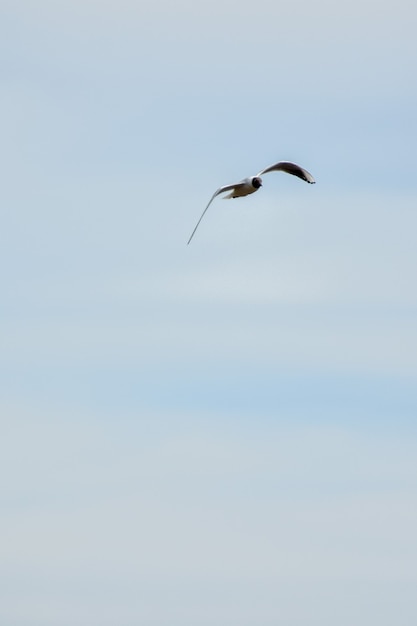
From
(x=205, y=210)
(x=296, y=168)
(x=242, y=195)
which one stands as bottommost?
(x=205, y=210)

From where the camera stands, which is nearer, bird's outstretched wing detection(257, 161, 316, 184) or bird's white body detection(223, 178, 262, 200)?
bird's white body detection(223, 178, 262, 200)

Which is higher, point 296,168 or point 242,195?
point 296,168

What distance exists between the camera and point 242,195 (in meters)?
60.6

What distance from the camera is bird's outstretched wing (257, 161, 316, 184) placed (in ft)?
212

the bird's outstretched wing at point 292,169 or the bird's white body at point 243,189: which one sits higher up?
the bird's outstretched wing at point 292,169

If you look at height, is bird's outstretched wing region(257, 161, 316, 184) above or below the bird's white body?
above

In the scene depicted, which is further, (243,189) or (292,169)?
(292,169)

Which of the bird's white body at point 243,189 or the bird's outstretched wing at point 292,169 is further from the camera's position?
the bird's outstretched wing at point 292,169

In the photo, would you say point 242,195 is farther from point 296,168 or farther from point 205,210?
point 205,210

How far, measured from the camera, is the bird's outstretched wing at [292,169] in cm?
6473

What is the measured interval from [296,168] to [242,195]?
6245mm

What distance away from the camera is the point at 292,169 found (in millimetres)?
66000

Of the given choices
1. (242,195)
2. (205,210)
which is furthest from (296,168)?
(205,210)

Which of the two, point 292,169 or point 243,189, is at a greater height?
point 292,169
